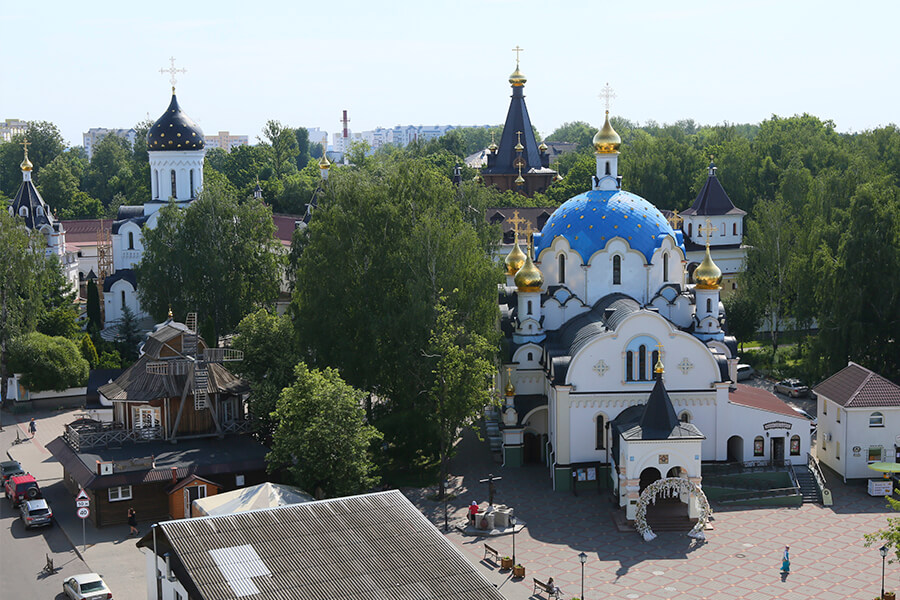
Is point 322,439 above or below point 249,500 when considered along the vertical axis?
above

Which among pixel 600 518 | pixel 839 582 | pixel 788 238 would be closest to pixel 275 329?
pixel 600 518

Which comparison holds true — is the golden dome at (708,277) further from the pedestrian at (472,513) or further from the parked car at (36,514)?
the parked car at (36,514)

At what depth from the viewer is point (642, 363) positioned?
112ft

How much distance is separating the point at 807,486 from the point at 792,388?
11452 millimetres

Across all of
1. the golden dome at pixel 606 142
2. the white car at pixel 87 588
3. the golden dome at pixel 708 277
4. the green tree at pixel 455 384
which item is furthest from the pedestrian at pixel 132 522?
the golden dome at pixel 606 142

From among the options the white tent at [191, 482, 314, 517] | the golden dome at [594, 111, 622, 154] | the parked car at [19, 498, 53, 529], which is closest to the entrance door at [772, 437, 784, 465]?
the golden dome at [594, 111, 622, 154]

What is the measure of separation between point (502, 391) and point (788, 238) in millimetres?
20223

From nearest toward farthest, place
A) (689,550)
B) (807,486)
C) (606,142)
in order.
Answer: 1. (689,550)
2. (807,486)
3. (606,142)

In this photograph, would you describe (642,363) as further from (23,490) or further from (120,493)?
(23,490)

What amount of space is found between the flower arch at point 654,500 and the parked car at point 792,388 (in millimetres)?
15044

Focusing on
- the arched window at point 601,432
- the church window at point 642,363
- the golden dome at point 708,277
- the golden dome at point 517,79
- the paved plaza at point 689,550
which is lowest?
the paved plaza at point 689,550

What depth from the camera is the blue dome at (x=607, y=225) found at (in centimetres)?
3797

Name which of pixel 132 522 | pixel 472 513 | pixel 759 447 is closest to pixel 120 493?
pixel 132 522

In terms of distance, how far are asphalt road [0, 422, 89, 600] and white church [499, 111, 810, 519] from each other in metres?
14.5
